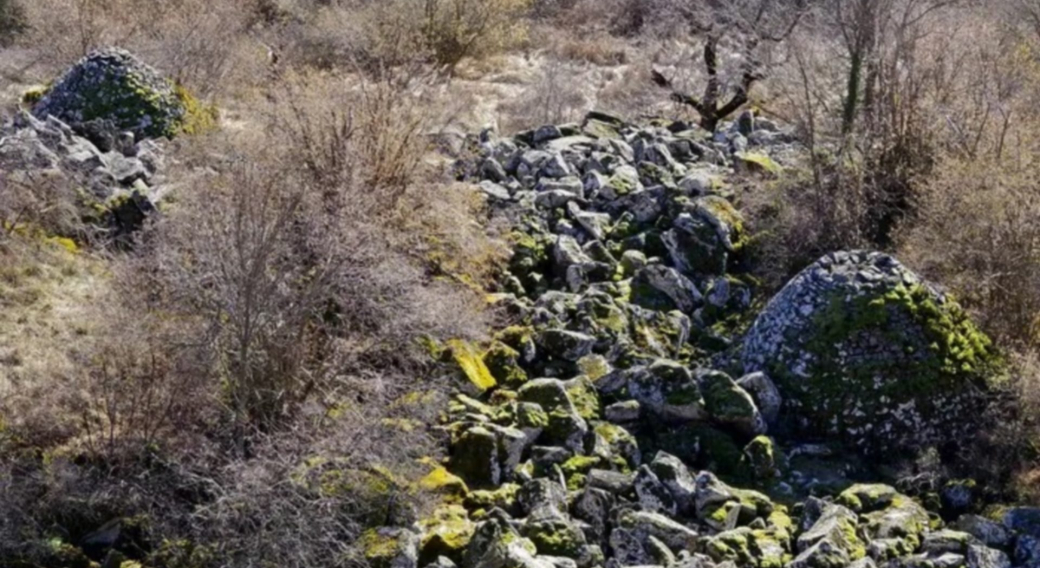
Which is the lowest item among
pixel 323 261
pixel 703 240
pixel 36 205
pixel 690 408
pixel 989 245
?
pixel 690 408

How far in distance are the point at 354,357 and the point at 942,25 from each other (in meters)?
7.19

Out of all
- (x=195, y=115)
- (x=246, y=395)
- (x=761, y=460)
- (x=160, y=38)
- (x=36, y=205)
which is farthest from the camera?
(x=160, y=38)

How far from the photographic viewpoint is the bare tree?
14336 mm

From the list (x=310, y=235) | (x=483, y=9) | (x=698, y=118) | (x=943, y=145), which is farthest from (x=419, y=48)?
(x=310, y=235)

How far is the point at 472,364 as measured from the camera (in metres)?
8.04

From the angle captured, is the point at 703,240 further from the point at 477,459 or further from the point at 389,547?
the point at 389,547

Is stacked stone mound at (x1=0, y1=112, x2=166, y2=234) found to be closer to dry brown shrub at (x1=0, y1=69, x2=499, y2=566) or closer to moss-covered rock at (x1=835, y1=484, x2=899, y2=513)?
dry brown shrub at (x1=0, y1=69, x2=499, y2=566)

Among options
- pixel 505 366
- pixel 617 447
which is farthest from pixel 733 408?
pixel 505 366

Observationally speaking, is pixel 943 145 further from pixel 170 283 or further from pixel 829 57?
pixel 170 283

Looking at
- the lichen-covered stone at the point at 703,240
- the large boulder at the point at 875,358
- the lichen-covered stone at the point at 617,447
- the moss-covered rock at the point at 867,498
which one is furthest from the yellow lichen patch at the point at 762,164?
the moss-covered rock at the point at 867,498

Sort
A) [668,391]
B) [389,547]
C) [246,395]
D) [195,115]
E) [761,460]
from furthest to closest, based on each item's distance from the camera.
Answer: [195,115], [668,391], [761,460], [246,395], [389,547]

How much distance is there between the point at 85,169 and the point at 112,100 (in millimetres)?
1454

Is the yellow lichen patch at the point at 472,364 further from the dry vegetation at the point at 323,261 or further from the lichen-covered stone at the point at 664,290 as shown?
the lichen-covered stone at the point at 664,290

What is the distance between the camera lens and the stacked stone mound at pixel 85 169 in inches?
367
